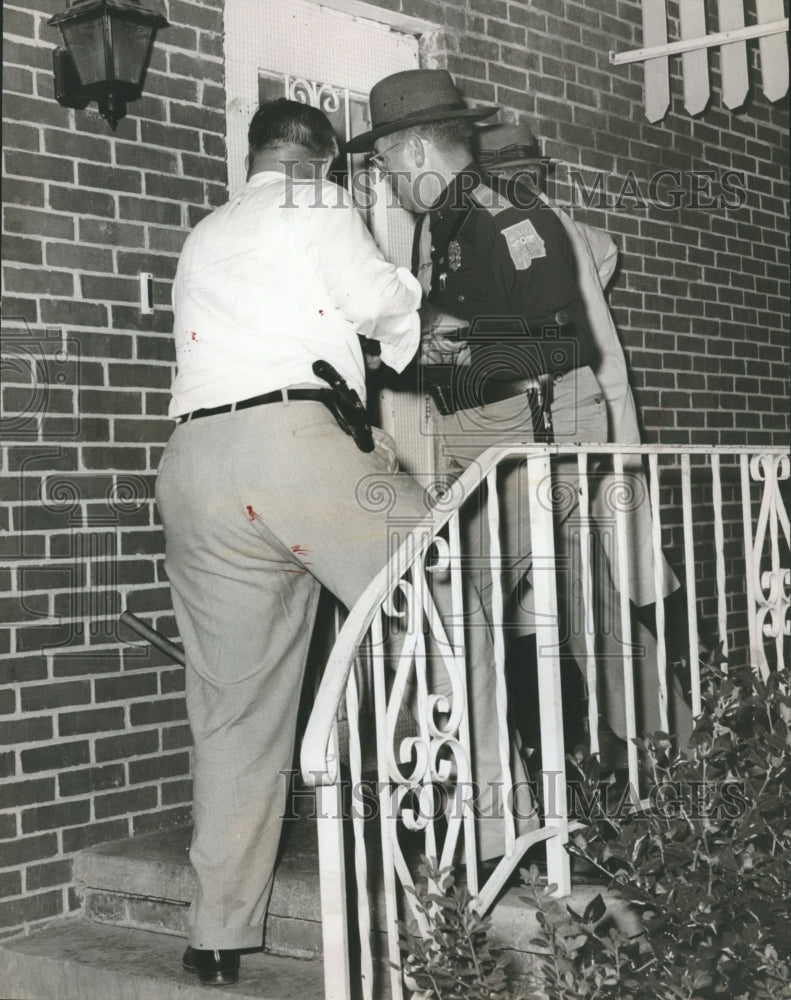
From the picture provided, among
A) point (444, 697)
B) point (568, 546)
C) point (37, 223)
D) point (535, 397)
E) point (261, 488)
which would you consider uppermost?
point (37, 223)

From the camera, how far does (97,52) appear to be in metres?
3.65

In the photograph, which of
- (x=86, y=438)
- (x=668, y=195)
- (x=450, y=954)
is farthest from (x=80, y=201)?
(x=668, y=195)

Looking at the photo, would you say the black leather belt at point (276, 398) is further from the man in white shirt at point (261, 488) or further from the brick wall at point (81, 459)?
the brick wall at point (81, 459)

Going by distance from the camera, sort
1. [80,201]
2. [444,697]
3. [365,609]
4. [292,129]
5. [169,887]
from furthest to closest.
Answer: [80,201] → [169,887] → [292,129] → [444,697] → [365,609]

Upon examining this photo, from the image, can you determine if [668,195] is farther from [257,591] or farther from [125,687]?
[257,591]

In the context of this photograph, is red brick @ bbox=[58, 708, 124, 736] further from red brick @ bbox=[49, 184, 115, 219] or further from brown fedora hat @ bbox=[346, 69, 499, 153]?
brown fedora hat @ bbox=[346, 69, 499, 153]

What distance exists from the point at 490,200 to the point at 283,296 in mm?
930

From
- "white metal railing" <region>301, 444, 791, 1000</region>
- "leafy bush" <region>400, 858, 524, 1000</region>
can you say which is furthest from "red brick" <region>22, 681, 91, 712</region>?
"leafy bush" <region>400, 858, 524, 1000</region>

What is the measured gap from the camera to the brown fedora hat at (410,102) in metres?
3.58

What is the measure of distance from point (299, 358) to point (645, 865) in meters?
1.31

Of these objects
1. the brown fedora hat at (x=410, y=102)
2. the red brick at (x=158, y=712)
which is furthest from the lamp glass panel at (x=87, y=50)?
the red brick at (x=158, y=712)

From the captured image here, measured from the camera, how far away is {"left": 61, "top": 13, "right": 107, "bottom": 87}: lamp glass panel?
12.0 ft

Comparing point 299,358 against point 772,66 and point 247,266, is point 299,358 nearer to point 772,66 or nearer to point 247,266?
point 247,266

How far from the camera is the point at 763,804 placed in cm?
274
